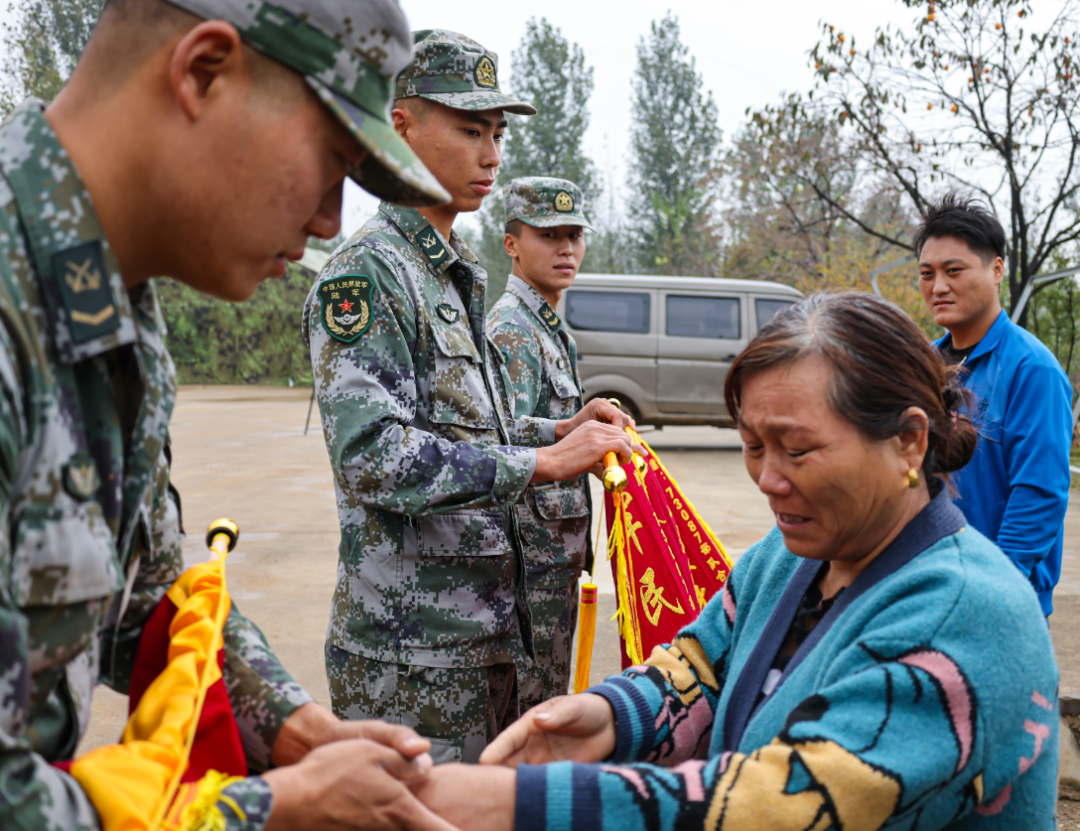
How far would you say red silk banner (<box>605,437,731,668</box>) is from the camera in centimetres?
259

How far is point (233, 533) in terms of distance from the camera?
1.51 metres

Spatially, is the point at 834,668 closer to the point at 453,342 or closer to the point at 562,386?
the point at 453,342

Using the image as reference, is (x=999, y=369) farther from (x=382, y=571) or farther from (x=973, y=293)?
(x=382, y=571)

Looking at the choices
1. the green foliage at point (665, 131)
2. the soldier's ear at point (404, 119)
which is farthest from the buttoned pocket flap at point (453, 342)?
the green foliage at point (665, 131)

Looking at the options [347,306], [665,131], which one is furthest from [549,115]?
[347,306]

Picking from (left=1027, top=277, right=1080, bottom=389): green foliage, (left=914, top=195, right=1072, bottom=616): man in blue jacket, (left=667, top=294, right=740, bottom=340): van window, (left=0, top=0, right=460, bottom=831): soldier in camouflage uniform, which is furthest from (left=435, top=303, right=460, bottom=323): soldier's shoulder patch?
(left=1027, top=277, right=1080, bottom=389): green foliage

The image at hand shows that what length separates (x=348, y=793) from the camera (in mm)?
1085

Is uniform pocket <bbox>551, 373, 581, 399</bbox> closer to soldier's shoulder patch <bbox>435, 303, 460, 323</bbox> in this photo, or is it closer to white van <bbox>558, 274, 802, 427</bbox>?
soldier's shoulder patch <bbox>435, 303, 460, 323</bbox>

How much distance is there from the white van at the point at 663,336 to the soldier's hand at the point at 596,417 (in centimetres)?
763

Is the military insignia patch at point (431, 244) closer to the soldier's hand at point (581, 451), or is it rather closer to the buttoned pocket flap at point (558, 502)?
the soldier's hand at point (581, 451)

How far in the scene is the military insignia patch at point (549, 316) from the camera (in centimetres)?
348

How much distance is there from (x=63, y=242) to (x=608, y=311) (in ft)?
32.9

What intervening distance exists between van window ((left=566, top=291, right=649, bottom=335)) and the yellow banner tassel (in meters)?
8.23

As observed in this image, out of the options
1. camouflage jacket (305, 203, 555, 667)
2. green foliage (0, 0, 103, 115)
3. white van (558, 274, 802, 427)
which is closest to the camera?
camouflage jacket (305, 203, 555, 667)
